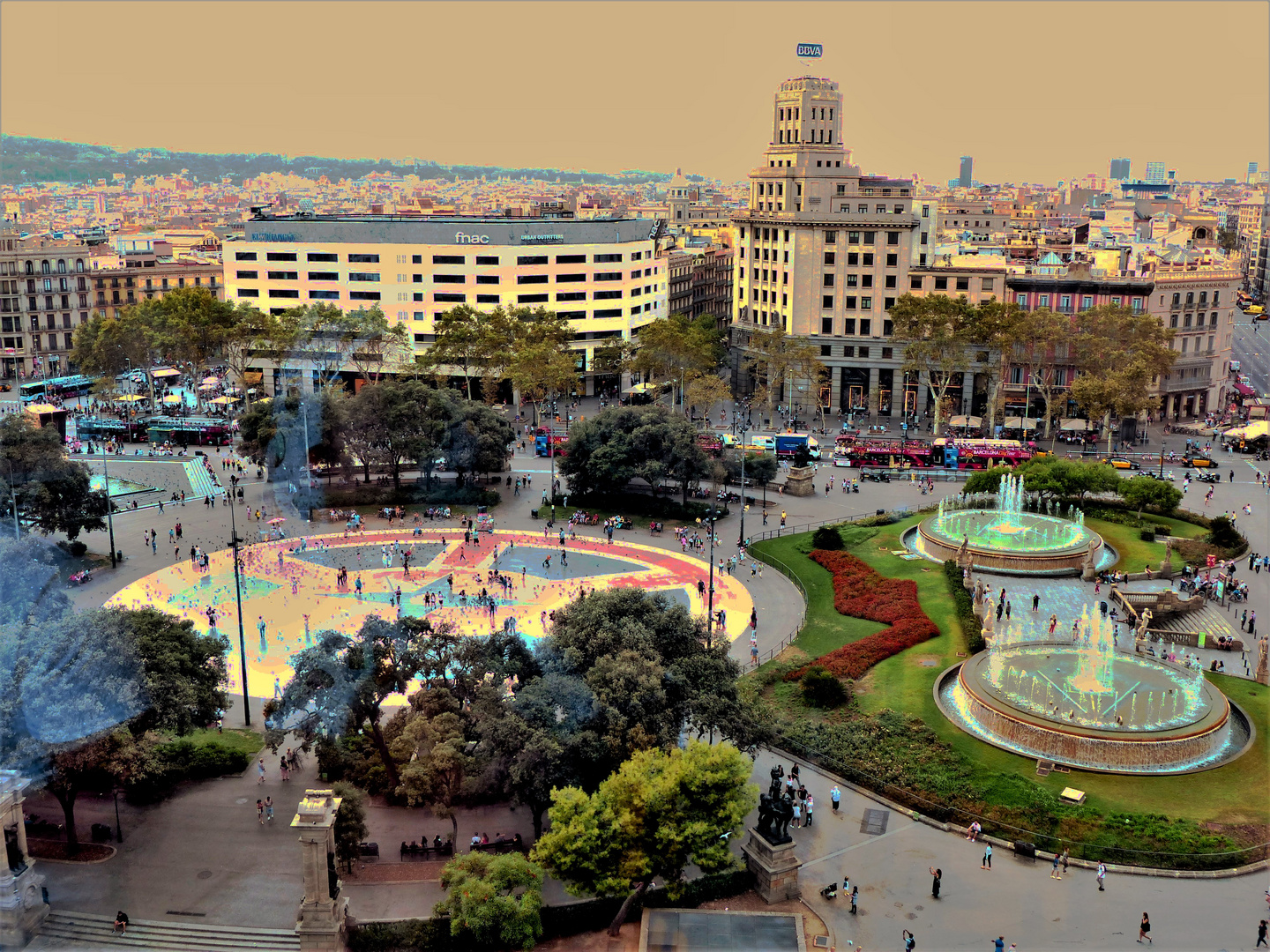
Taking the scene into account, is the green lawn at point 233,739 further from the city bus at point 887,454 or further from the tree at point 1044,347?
the tree at point 1044,347

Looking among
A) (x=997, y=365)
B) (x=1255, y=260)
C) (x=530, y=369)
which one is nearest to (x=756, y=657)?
(x=530, y=369)

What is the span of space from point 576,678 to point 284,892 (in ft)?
34.9

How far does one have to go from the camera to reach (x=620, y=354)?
108875 millimetres

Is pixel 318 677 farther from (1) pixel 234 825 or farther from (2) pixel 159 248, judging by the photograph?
(2) pixel 159 248

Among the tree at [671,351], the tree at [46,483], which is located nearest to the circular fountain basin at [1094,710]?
the tree at [46,483]

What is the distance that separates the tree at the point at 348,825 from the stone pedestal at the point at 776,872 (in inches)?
464

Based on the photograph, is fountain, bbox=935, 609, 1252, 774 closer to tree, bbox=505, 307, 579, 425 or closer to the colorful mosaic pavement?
the colorful mosaic pavement

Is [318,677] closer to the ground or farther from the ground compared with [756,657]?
farther from the ground

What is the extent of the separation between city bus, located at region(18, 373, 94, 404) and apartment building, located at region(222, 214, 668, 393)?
16182 millimetres

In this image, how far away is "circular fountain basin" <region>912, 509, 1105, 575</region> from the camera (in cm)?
6119

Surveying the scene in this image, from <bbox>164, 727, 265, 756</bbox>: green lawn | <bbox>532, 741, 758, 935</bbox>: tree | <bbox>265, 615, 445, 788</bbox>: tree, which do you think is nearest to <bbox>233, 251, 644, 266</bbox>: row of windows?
<bbox>164, 727, 265, 756</bbox>: green lawn

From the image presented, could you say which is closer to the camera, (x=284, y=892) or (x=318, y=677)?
(x=284, y=892)

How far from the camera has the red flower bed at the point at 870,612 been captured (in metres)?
49.2

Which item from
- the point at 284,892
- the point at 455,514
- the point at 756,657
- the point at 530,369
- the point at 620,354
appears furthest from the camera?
the point at 620,354
